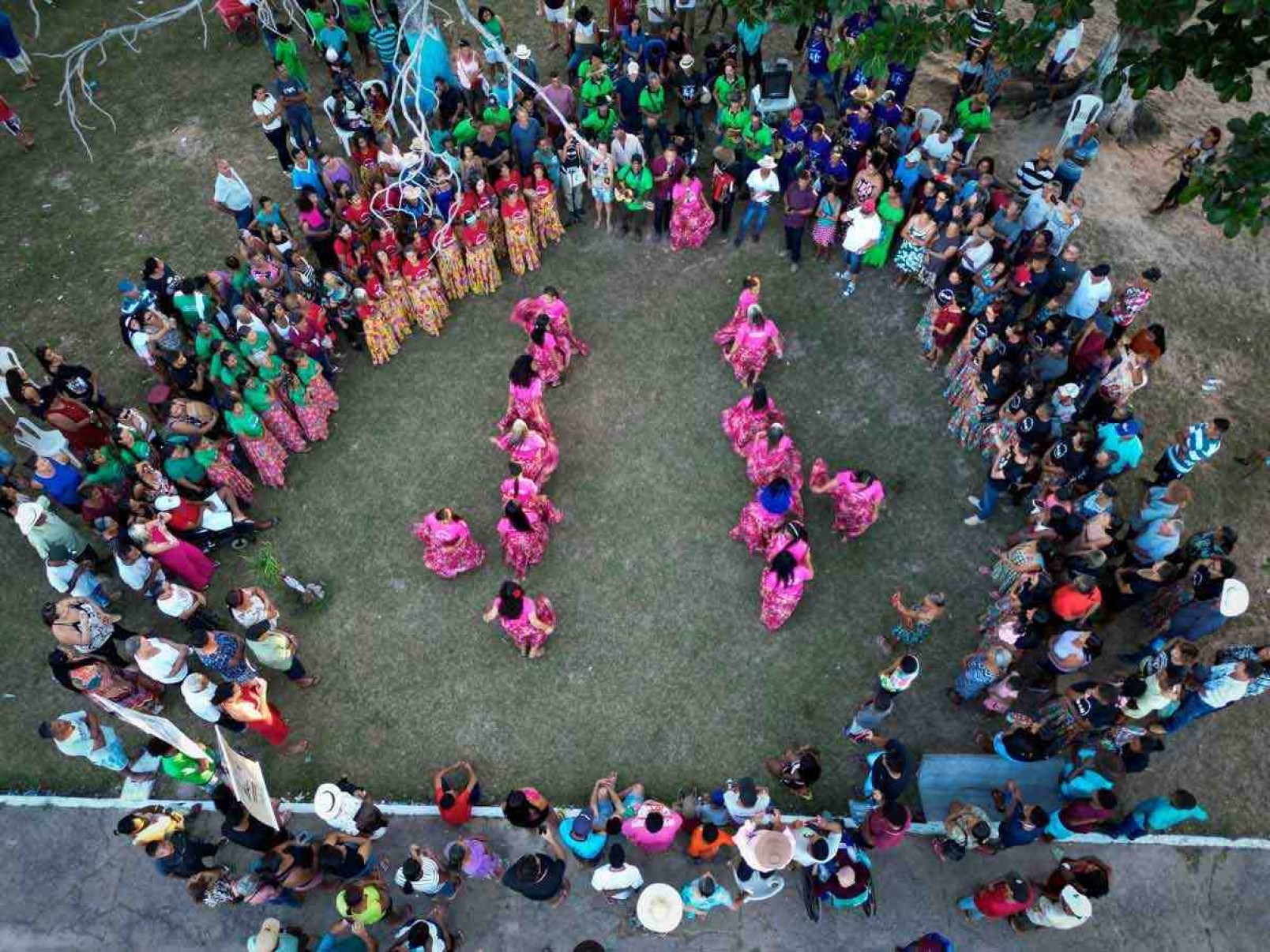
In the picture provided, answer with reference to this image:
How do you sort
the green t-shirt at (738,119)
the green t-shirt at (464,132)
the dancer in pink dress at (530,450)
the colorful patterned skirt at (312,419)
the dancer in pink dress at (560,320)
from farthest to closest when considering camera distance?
the green t-shirt at (738,119) → the green t-shirt at (464,132) → the dancer in pink dress at (560,320) → the colorful patterned skirt at (312,419) → the dancer in pink dress at (530,450)

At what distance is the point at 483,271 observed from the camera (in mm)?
12234

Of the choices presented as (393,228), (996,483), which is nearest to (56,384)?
(393,228)

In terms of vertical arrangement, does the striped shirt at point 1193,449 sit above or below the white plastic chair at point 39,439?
above

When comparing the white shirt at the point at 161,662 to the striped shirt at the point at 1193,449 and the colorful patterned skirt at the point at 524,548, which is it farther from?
the striped shirt at the point at 1193,449

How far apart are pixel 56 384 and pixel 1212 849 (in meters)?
13.6

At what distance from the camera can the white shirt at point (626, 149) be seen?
1224 centimetres

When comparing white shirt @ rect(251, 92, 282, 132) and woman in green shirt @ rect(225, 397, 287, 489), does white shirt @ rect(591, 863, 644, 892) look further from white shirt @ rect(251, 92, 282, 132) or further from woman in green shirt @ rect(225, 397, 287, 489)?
white shirt @ rect(251, 92, 282, 132)

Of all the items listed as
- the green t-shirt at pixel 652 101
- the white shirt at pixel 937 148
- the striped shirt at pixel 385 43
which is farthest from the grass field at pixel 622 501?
the striped shirt at pixel 385 43

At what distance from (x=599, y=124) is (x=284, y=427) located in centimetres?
653

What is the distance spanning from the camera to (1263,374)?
11.6 metres

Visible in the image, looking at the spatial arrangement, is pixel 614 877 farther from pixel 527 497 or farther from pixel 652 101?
pixel 652 101

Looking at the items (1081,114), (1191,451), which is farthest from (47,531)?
(1081,114)

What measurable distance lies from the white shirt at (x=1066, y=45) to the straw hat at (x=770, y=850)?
1356 cm

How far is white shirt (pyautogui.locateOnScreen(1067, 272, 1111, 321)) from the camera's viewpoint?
10352 mm
